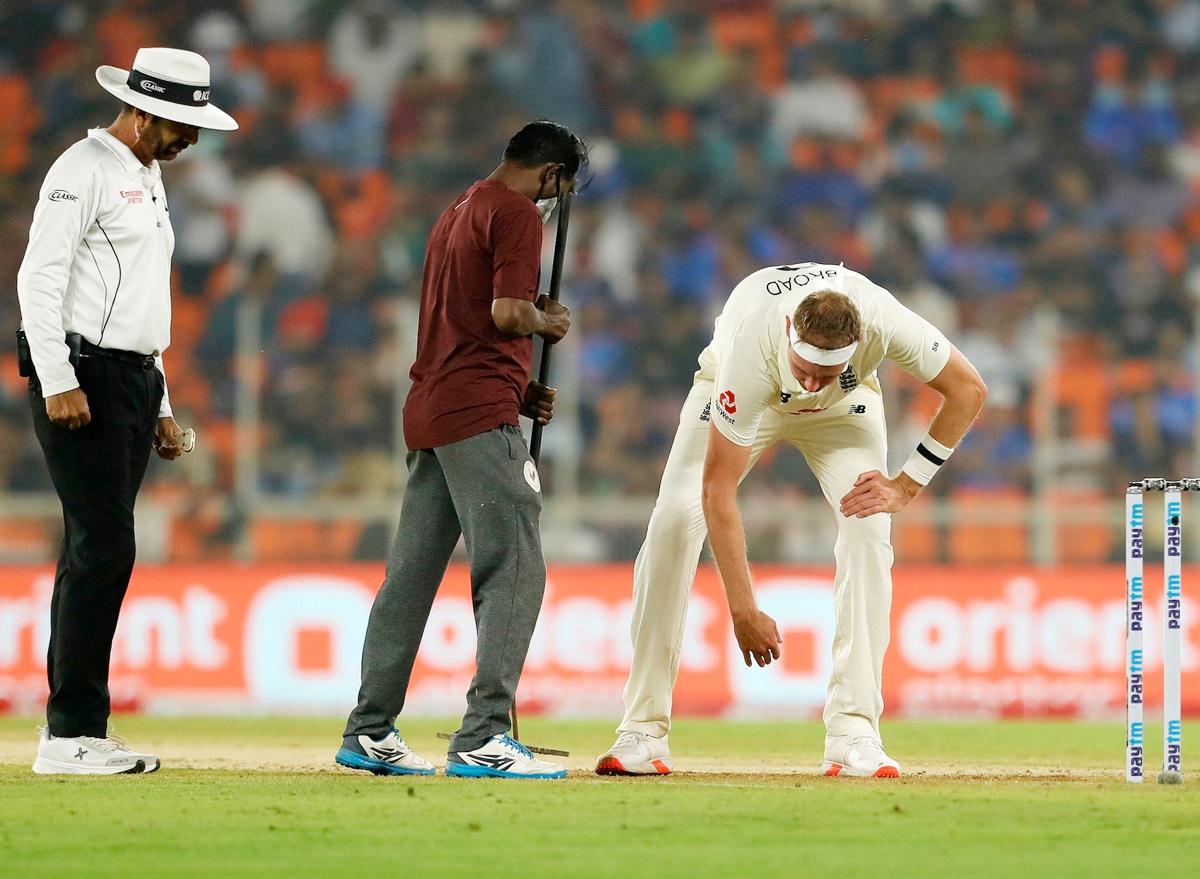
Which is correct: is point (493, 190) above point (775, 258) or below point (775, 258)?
below

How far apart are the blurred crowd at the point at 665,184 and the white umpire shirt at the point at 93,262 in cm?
594

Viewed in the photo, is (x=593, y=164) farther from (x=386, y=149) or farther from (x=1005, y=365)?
(x=1005, y=365)

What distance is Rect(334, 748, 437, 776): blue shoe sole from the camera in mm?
5816

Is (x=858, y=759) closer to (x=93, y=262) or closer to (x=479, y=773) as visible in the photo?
(x=479, y=773)

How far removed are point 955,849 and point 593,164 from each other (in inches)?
448

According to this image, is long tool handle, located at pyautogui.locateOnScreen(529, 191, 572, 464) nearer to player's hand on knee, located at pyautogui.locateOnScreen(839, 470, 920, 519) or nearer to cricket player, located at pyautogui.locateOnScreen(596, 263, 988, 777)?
cricket player, located at pyautogui.locateOnScreen(596, 263, 988, 777)

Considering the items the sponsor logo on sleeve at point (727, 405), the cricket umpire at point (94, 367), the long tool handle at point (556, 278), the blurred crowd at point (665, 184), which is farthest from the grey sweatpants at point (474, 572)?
the blurred crowd at point (665, 184)

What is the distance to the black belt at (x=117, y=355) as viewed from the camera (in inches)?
227

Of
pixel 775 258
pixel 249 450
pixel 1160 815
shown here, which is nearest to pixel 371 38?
pixel 775 258

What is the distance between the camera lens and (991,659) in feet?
35.8

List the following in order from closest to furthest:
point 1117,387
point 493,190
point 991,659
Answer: point 493,190
point 991,659
point 1117,387

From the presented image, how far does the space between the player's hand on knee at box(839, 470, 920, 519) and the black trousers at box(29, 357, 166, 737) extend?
245 cm

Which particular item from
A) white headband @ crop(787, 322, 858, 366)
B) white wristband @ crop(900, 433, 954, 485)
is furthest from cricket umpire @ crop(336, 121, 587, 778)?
white wristband @ crop(900, 433, 954, 485)

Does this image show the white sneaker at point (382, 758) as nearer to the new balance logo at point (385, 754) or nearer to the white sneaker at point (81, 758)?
the new balance logo at point (385, 754)
